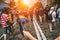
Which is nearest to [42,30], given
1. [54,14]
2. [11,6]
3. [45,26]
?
[45,26]

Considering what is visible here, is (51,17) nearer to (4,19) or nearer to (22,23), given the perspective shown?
(22,23)

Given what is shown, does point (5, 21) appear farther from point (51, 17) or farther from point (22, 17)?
point (51, 17)

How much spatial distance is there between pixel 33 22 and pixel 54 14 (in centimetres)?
26

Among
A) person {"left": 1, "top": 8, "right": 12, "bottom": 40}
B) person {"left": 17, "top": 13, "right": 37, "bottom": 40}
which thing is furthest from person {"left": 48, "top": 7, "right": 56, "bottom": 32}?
person {"left": 1, "top": 8, "right": 12, "bottom": 40}

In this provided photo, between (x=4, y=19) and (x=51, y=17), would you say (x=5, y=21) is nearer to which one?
(x=4, y=19)

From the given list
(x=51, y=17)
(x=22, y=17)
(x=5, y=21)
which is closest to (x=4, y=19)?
(x=5, y=21)

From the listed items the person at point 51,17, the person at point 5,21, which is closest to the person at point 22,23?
the person at point 5,21

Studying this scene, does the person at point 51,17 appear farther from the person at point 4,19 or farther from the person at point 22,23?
the person at point 4,19

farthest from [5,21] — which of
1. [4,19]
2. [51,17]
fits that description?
[51,17]

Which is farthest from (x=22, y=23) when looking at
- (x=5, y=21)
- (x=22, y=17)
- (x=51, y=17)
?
(x=51, y=17)

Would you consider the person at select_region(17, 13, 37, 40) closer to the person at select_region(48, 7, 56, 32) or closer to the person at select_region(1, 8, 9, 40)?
the person at select_region(1, 8, 9, 40)

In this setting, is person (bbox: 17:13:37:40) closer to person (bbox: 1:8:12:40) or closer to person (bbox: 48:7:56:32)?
person (bbox: 1:8:12:40)

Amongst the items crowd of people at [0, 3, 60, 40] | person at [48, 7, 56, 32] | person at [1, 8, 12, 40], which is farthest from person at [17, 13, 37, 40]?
person at [48, 7, 56, 32]

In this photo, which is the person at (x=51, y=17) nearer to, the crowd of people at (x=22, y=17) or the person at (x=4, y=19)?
the crowd of people at (x=22, y=17)
